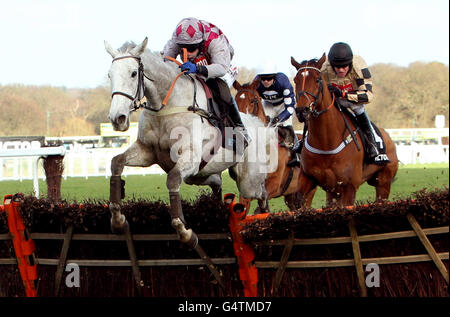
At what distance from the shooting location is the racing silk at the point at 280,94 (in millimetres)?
7832

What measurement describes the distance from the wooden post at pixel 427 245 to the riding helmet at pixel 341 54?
132 inches

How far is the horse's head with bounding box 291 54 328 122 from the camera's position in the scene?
6.42m

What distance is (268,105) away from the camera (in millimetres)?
8297

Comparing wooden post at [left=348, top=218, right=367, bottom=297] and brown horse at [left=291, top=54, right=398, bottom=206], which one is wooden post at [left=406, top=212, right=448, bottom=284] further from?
brown horse at [left=291, top=54, right=398, bottom=206]

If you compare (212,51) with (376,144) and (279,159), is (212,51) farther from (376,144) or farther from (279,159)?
(279,159)

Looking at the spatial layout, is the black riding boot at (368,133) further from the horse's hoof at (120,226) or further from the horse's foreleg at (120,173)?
the horse's hoof at (120,226)

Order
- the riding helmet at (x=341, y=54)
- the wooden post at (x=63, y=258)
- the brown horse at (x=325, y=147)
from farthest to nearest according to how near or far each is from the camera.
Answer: the riding helmet at (x=341, y=54), the brown horse at (x=325, y=147), the wooden post at (x=63, y=258)

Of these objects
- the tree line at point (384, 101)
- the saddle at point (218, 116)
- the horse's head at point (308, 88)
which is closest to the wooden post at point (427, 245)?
the saddle at point (218, 116)

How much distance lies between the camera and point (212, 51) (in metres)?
5.86

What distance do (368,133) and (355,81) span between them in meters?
0.61

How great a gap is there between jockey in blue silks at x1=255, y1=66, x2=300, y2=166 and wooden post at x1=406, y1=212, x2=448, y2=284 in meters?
3.99

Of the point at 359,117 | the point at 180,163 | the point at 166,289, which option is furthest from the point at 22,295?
the point at 359,117
